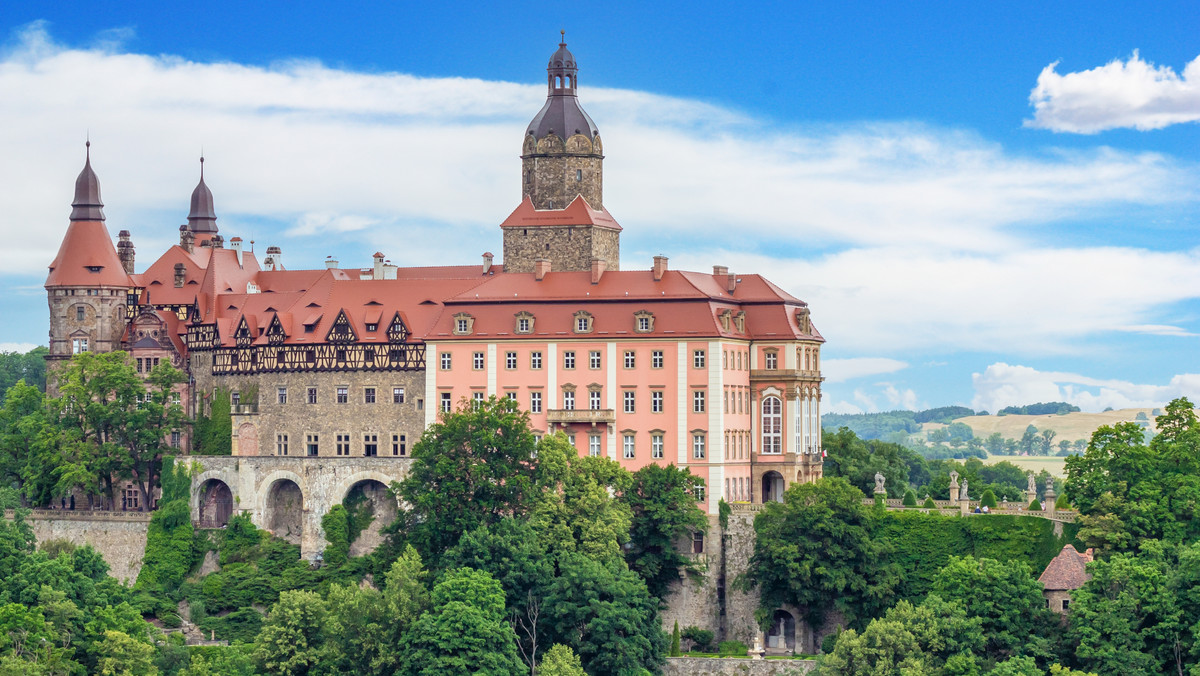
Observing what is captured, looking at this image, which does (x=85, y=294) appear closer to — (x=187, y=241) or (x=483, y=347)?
(x=187, y=241)

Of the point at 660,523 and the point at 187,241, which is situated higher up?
the point at 187,241

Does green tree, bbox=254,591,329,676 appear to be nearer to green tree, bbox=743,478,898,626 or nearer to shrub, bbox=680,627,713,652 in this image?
shrub, bbox=680,627,713,652

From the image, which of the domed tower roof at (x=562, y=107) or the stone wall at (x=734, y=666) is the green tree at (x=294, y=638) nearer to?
the stone wall at (x=734, y=666)

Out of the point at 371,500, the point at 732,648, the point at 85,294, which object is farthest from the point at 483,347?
the point at 85,294

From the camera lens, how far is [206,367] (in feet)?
320

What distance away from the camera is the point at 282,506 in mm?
91812

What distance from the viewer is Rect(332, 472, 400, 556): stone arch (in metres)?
88.6

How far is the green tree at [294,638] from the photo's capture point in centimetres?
7444

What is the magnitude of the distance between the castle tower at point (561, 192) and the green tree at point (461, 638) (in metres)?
23.0

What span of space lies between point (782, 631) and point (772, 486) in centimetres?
965

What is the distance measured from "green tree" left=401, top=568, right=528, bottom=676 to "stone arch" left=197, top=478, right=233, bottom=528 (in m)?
21.9

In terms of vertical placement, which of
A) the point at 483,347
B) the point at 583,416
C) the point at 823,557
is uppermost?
the point at 483,347

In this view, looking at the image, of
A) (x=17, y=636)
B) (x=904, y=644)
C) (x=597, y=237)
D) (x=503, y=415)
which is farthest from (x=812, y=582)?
(x=17, y=636)

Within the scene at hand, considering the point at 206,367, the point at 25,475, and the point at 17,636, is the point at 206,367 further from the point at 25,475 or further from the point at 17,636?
the point at 17,636
